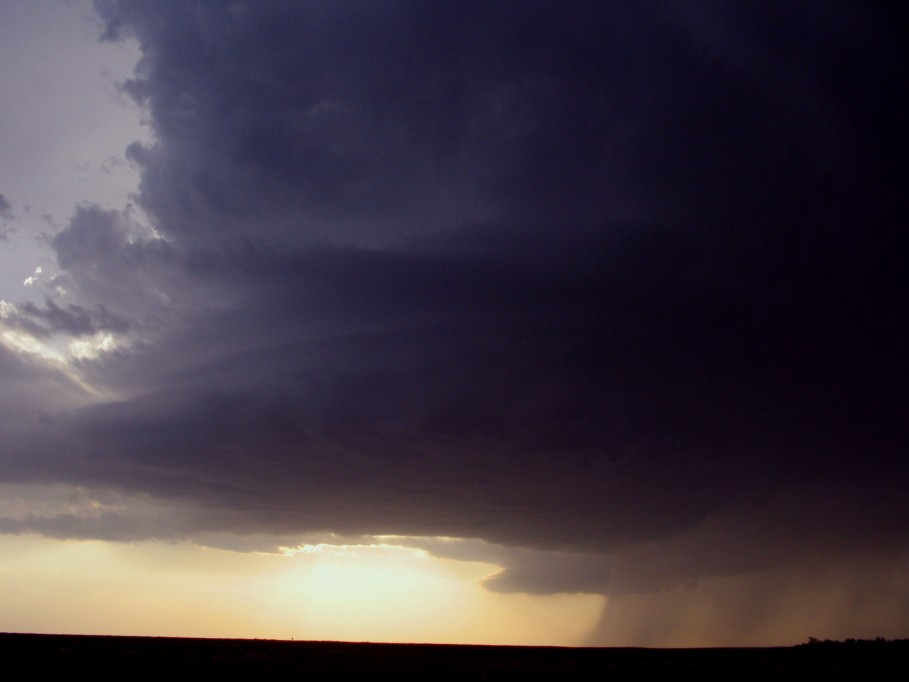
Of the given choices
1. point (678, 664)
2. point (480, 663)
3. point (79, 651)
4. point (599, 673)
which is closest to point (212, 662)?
point (79, 651)

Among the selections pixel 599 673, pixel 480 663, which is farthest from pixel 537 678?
pixel 480 663

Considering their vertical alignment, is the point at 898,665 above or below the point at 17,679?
above

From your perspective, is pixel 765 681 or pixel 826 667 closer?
pixel 765 681

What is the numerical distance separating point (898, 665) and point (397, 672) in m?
42.1

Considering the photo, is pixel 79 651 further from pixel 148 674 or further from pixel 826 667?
pixel 826 667

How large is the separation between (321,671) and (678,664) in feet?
98.8

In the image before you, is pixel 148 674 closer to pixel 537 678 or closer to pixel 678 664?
pixel 537 678

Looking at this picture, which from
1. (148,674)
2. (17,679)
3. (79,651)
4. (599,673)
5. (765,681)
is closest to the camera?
(17,679)

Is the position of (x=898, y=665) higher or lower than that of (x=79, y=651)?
higher

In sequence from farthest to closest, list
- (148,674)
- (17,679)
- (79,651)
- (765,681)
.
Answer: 1. (79,651)
2. (765,681)
3. (148,674)
4. (17,679)

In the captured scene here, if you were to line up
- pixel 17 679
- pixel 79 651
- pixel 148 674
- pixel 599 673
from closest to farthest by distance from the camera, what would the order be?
1. pixel 17 679
2. pixel 148 674
3. pixel 599 673
4. pixel 79 651

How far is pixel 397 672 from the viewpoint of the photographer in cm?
4959

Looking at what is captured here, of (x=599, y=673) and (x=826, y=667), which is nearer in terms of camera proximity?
(x=599, y=673)

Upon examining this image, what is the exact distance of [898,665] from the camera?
60.9 m
